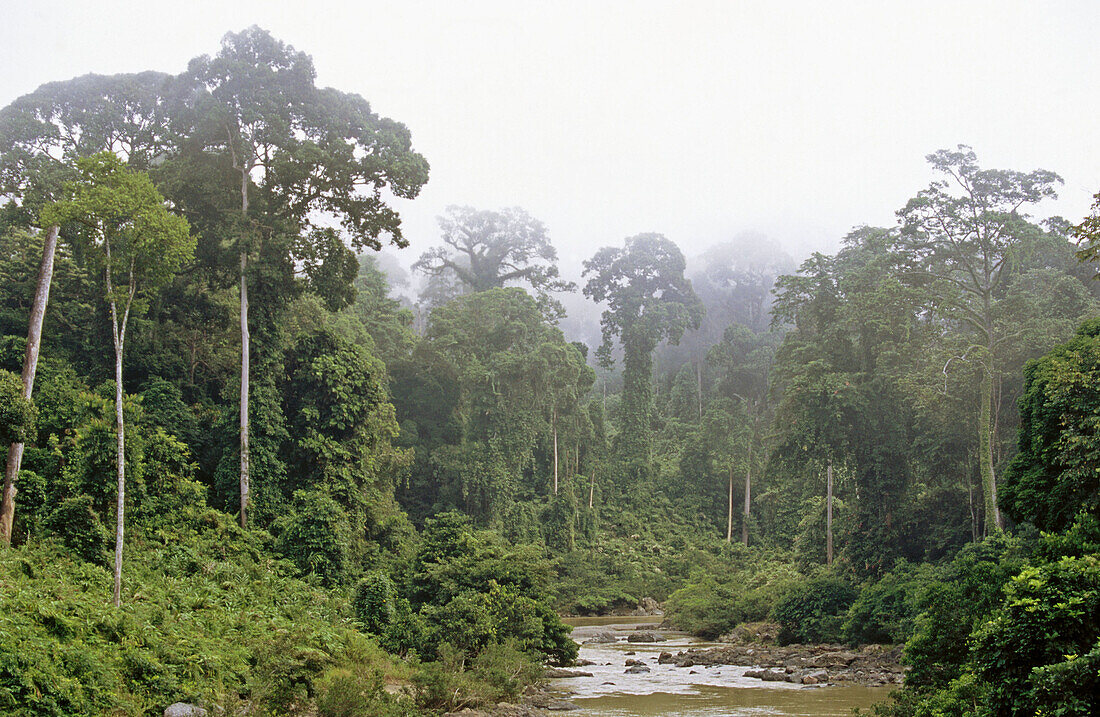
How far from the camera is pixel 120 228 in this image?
44.1 feet

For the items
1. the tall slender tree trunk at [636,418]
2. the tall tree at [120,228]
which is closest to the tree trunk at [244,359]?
the tall tree at [120,228]

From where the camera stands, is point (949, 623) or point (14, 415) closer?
point (949, 623)

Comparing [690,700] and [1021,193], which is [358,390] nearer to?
[690,700]

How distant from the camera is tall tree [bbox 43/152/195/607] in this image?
42.8 ft

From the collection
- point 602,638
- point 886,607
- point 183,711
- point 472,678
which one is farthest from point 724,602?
point 183,711

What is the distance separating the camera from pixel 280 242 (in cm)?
2211

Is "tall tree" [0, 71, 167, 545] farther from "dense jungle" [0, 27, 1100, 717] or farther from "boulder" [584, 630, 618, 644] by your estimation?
"boulder" [584, 630, 618, 644]

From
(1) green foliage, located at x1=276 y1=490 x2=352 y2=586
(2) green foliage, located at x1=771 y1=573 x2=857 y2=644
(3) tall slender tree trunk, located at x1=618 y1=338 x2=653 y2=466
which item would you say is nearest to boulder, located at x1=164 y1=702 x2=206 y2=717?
(1) green foliage, located at x1=276 y1=490 x2=352 y2=586

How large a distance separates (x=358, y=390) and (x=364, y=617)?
310 inches

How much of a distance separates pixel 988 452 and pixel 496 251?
115 feet

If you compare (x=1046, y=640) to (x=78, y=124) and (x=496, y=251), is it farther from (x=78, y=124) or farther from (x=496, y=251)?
(x=496, y=251)

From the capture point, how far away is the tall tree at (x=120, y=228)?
13055 millimetres

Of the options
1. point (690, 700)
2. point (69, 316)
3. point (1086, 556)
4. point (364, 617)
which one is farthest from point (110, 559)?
point (1086, 556)

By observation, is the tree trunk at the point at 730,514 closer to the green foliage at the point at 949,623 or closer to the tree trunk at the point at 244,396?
the tree trunk at the point at 244,396
